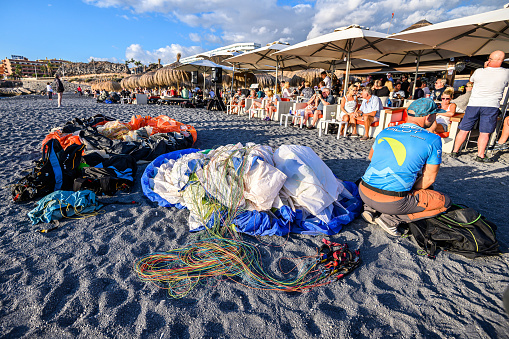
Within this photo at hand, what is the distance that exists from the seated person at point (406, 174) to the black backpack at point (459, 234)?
101 millimetres

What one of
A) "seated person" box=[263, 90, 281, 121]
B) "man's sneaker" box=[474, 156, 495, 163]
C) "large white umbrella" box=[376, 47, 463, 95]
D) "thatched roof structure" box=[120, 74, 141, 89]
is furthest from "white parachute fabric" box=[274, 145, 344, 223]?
"thatched roof structure" box=[120, 74, 141, 89]

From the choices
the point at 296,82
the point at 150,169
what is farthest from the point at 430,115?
the point at 296,82

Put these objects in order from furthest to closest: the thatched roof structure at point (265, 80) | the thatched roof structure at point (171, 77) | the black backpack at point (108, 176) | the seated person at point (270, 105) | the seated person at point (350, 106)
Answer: the thatched roof structure at point (265, 80), the thatched roof structure at point (171, 77), the seated person at point (270, 105), the seated person at point (350, 106), the black backpack at point (108, 176)

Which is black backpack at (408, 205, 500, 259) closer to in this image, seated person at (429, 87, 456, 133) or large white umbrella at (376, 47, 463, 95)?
seated person at (429, 87, 456, 133)

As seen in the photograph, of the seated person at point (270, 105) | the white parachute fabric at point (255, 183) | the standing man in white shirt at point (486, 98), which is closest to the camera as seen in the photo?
the white parachute fabric at point (255, 183)

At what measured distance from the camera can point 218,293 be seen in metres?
1.73

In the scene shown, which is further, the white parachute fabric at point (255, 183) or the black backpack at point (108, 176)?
the black backpack at point (108, 176)

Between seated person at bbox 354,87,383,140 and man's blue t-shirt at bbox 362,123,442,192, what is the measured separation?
4.18 meters

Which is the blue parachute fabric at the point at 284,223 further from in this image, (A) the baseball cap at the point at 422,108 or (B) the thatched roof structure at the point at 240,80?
(B) the thatched roof structure at the point at 240,80

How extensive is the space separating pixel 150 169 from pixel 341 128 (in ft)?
17.6

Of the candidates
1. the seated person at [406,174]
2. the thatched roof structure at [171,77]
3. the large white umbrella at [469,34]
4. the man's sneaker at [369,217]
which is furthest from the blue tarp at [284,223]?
the thatched roof structure at [171,77]

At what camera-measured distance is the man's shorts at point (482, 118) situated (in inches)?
169

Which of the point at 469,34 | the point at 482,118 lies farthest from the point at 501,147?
the point at 469,34

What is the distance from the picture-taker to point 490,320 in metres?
1.53
